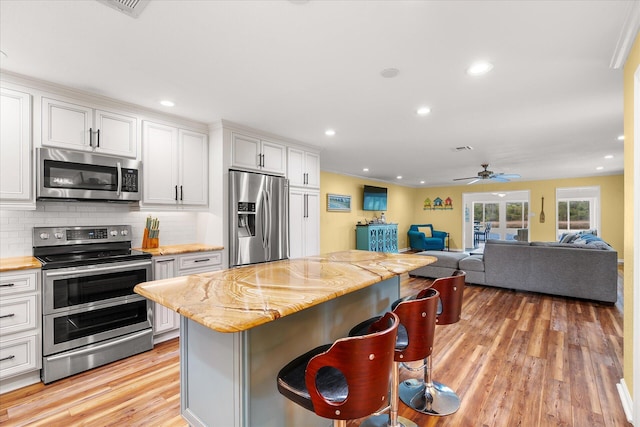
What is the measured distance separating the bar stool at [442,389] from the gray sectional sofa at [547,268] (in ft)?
11.8

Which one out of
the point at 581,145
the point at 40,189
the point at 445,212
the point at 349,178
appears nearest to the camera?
the point at 40,189

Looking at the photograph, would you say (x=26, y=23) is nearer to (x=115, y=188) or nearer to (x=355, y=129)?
(x=115, y=188)

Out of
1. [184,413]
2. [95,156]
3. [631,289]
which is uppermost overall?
[95,156]

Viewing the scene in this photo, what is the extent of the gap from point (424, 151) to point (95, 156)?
4.63 meters

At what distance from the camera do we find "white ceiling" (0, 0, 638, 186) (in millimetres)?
1667

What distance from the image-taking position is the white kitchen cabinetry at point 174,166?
3164mm

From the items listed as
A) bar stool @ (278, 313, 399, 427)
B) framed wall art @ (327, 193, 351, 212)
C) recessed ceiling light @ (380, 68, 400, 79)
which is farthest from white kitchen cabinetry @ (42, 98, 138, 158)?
framed wall art @ (327, 193, 351, 212)

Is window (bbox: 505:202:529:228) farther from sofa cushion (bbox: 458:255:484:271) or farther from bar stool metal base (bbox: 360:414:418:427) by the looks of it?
bar stool metal base (bbox: 360:414:418:427)

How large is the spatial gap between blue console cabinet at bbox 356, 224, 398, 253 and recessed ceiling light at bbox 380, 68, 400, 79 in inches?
228

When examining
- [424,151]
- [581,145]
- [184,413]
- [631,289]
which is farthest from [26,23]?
[581,145]

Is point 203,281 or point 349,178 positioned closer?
point 203,281

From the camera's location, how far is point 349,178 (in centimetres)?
802

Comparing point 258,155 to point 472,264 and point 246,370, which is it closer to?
point 246,370

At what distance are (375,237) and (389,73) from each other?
20.2 ft
